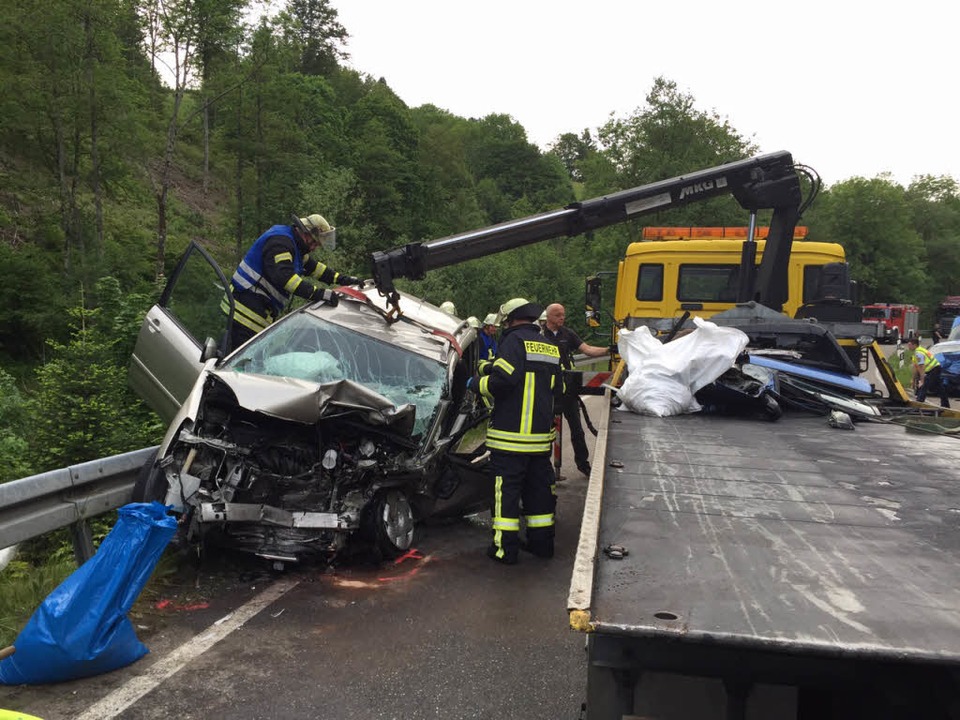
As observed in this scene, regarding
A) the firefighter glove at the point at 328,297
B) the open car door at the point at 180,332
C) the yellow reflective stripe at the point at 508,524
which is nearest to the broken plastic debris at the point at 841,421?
the yellow reflective stripe at the point at 508,524

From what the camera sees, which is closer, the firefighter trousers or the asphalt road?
the asphalt road

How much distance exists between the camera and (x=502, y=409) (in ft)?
16.4

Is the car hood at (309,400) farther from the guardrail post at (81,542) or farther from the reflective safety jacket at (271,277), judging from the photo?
the reflective safety jacket at (271,277)

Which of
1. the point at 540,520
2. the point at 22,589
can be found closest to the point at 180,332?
the point at 22,589

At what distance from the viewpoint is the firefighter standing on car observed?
19.8ft

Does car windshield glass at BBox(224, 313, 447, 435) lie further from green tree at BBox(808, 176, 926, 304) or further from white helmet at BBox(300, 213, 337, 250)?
green tree at BBox(808, 176, 926, 304)

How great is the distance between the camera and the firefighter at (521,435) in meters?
4.92

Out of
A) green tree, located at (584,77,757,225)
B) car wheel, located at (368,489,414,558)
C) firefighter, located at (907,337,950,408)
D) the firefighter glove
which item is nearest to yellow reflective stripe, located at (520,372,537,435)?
car wheel, located at (368,489,414,558)

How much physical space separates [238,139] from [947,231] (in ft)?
223

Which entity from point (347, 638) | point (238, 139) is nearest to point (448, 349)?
point (347, 638)

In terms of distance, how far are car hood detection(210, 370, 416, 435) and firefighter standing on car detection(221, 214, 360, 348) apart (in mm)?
1612

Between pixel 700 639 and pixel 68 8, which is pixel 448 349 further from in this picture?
pixel 68 8

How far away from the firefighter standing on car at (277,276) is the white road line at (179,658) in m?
2.35

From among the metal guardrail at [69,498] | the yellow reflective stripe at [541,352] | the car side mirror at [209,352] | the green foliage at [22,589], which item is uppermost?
the yellow reflective stripe at [541,352]
